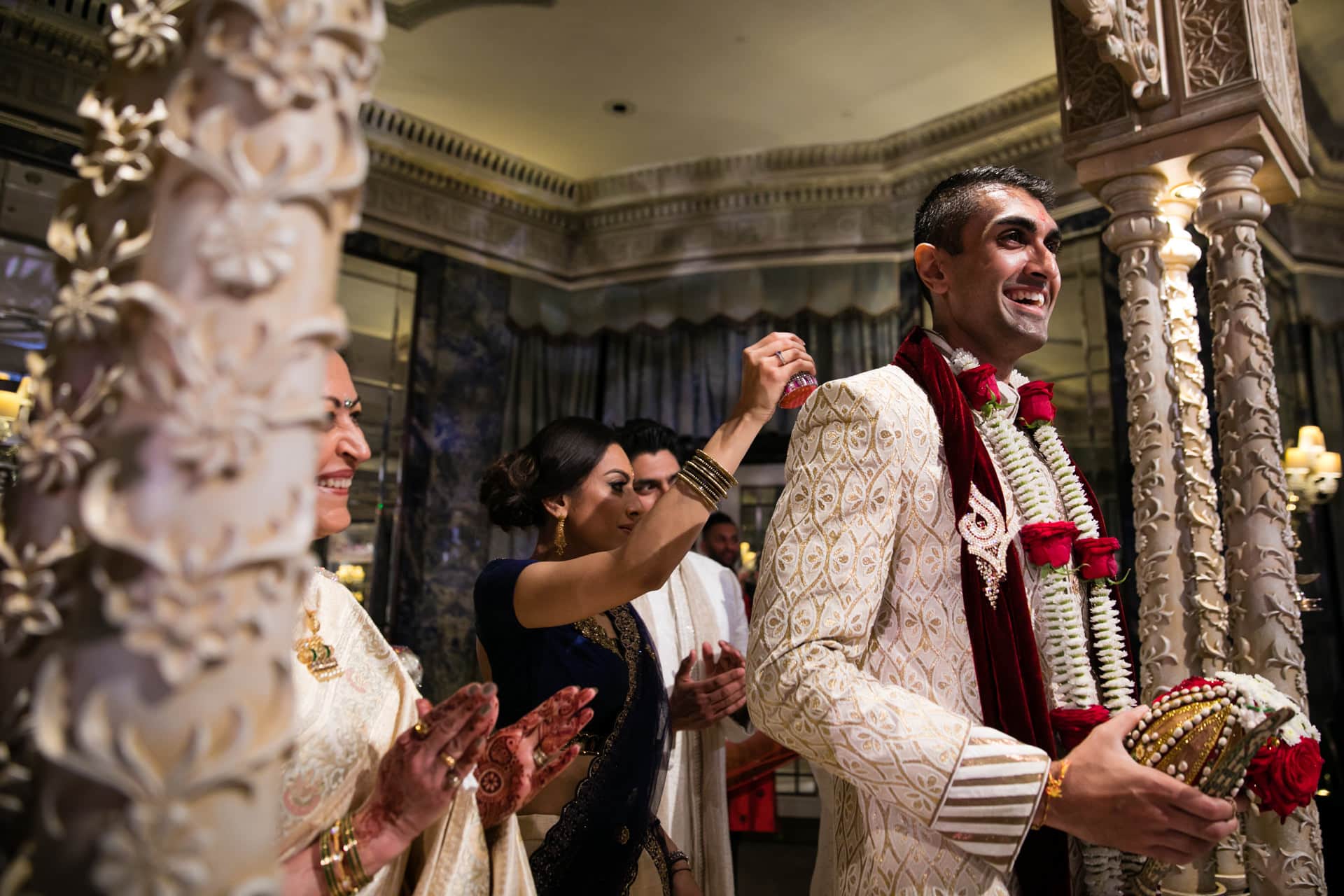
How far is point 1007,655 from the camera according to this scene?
3.91ft

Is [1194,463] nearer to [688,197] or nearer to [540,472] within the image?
[540,472]

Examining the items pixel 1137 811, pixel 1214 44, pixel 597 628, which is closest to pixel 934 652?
pixel 1137 811

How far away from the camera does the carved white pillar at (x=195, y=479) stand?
1.71 ft

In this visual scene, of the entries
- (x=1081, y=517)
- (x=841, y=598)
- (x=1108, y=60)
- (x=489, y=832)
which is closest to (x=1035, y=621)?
(x=1081, y=517)

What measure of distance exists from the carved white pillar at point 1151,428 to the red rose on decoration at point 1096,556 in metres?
1.11

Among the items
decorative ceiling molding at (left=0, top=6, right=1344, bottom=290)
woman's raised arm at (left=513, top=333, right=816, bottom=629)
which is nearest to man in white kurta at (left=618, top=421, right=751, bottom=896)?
woman's raised arm at (left=513, top=333, right=816, bottom=629)

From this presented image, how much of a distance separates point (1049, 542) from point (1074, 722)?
244mm

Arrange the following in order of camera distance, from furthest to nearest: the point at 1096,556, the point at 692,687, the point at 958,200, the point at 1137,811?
the point at 692,687, the point at 958,200, the point at 1096,556, the point at 1137,811

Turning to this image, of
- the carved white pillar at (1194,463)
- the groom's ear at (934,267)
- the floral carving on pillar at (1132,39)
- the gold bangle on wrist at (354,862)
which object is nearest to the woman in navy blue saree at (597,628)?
the groom's ear at (934,267)

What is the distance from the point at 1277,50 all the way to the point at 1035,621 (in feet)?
6.85

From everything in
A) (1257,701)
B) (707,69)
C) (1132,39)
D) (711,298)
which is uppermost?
(707,69)

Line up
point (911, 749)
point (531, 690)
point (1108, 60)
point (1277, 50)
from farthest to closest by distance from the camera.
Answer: point (1277, 50) → point (1108, 60) → point (531, 690) → point (911, 749)

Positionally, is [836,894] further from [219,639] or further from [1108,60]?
[1108,60]

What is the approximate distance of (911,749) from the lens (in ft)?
3.35
